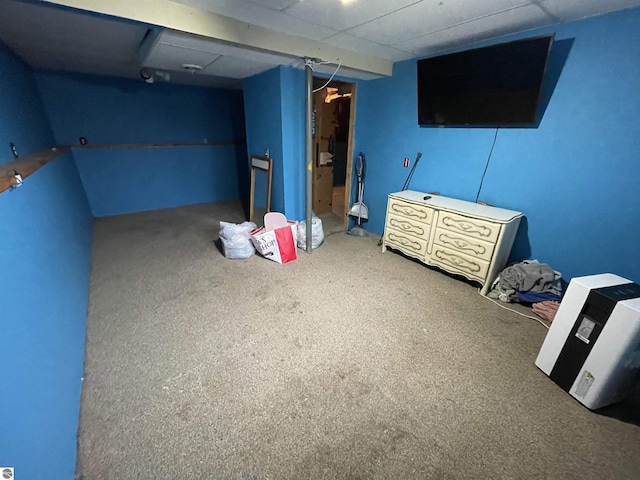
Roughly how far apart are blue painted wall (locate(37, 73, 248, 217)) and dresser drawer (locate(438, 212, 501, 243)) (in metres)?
4.30

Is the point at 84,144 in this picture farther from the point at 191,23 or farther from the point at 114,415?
the point at 114,415

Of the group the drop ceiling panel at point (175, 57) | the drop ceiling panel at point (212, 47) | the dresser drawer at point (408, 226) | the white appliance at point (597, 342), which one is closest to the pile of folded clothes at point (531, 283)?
the white appliance at point (597, 342)

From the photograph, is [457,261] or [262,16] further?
[457,261]

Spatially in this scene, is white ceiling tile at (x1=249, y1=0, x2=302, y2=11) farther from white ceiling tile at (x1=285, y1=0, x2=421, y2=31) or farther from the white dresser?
the white dresser

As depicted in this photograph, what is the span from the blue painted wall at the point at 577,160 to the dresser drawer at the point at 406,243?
27.0 inches

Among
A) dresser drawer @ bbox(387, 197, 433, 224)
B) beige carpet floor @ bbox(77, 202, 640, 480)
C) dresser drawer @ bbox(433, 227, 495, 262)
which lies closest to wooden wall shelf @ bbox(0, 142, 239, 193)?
beige carpet floor @ bbox(77, 202, 640, 480)

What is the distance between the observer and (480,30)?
219 cm

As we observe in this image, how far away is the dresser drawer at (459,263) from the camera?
7.97 feet

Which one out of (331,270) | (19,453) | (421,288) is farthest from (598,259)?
(19,453)

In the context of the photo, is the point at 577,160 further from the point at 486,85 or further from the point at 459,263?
the point at 459,263

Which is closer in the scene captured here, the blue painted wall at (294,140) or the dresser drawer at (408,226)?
the dresser drawer at (408,226)

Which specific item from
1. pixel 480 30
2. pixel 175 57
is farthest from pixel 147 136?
pixel 480 30

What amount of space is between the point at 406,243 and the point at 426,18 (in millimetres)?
2010

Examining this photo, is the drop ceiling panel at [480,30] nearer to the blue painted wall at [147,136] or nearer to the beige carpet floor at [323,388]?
the beige carpet floor at [323,388]
